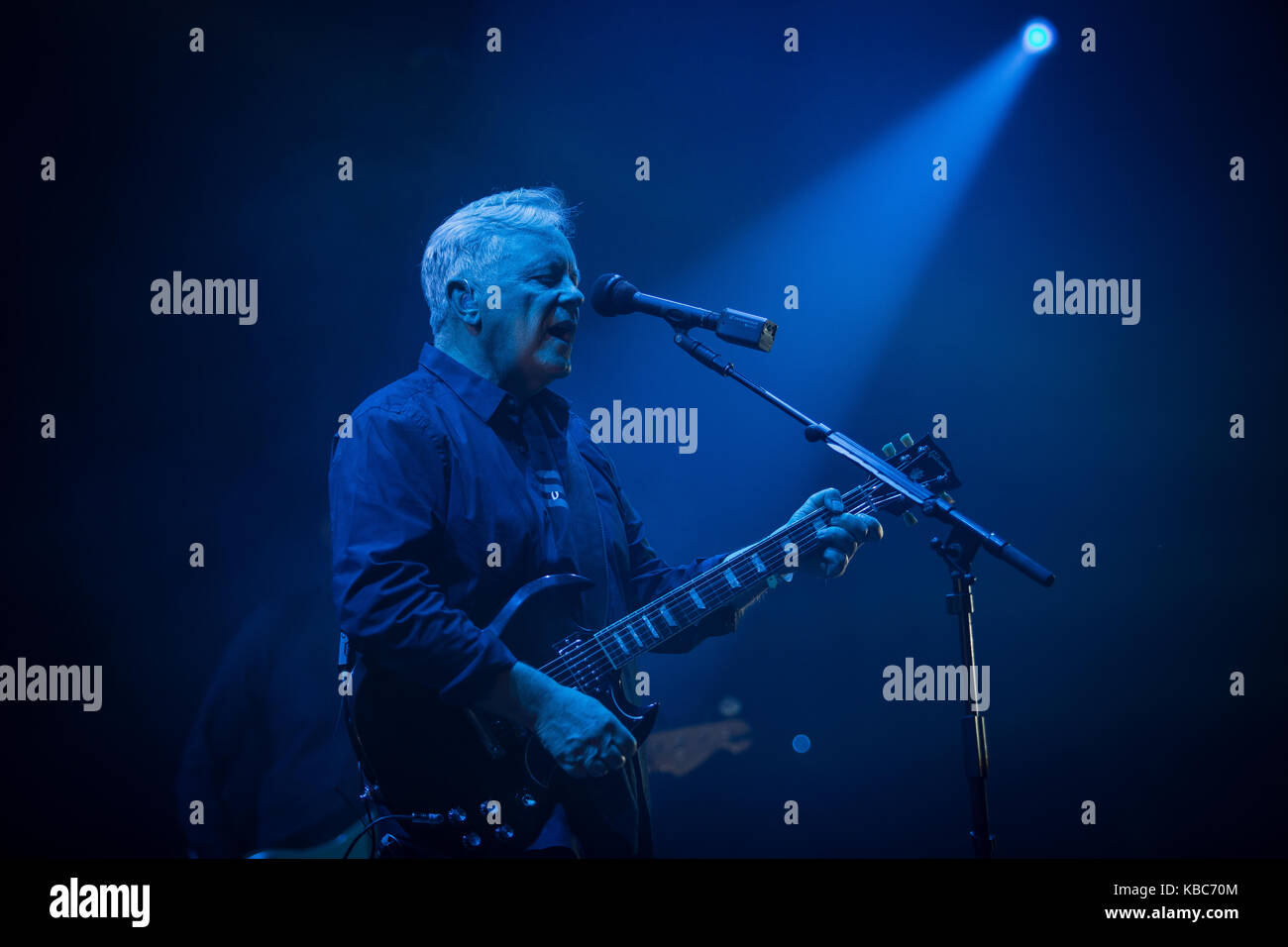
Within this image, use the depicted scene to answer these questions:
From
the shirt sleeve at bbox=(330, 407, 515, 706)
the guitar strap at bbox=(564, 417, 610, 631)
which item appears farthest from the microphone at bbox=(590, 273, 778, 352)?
the shirt sleeve at bbox=(330, 407, 515, 706)

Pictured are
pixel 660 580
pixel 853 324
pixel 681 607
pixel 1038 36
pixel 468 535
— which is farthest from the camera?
pixel 853 324

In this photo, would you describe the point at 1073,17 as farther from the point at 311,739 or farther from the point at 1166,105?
the point at 311,739

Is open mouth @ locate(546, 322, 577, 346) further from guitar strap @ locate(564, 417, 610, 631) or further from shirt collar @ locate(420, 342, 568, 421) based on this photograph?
guitar strap @ locate(564, 417, 610, 631)

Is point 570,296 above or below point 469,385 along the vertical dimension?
above

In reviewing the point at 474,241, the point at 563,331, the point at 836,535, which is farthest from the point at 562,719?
the point at 474,241

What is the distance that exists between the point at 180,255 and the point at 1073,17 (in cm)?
289

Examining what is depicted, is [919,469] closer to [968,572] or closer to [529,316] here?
[968,572]

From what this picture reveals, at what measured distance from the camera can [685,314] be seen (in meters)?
2.22

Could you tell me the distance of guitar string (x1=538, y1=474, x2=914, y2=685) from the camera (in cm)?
207

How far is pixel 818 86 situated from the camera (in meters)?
3.12

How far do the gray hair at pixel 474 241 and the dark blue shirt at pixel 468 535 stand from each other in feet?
0.64

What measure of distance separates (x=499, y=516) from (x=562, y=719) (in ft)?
1.55

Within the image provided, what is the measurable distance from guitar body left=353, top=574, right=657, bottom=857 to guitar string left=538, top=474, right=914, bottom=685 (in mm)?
160

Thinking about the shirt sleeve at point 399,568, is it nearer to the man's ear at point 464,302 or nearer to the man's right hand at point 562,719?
the man's right hand at point 562,719
